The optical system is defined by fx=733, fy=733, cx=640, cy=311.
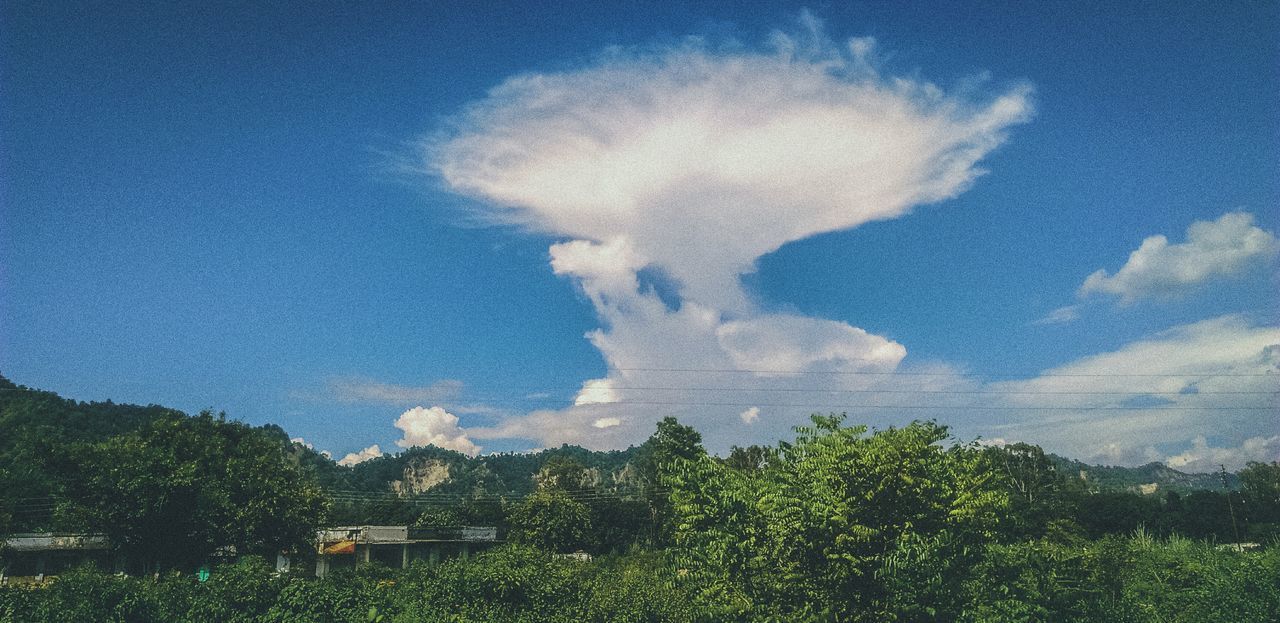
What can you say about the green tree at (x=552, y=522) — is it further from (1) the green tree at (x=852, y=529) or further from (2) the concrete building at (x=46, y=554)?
(1) the green tree at (x=852, y=529)

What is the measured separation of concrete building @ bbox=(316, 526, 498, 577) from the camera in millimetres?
62625

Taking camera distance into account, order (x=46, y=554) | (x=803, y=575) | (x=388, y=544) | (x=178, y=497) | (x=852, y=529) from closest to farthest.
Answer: (x=852, y=529)
(x=803, y=575)
(x=178, y=497)
(x=46, y=554)
(x=388, y=544)

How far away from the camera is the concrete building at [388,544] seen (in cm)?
6262

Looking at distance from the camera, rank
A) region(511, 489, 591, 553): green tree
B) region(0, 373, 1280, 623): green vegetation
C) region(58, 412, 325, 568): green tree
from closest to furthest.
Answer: region(0, 373, 1280, 623): green vegetation, region(58, 412, 325, 568): green tree, region(511, 489, 591, 553): green tree

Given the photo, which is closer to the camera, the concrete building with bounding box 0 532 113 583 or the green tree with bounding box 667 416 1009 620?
the green tree with bounding box 667 416 1009 620

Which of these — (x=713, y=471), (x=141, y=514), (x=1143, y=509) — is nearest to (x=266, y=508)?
(x=141, y=514)

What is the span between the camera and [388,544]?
69750 millimetres

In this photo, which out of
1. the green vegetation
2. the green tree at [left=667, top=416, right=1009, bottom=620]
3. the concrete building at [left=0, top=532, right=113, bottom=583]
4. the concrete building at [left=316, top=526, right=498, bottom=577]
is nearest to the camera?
the green tree at [left=667, top=416, right=1009, bottom=620]

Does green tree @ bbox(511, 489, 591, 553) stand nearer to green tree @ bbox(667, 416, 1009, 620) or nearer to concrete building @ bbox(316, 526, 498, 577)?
concrete building @ bbox(316, 526, 498, 577)

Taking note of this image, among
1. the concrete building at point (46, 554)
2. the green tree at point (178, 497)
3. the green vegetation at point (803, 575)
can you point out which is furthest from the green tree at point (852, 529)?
the concrete building at point (46, 554)

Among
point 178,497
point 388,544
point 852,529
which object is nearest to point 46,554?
point 178,497

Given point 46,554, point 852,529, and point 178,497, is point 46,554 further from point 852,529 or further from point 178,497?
point 852,529

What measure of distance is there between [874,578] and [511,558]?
26.8 feet

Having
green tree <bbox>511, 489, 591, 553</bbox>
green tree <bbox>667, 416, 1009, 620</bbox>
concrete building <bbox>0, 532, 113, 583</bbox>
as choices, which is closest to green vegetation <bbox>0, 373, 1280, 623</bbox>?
green tree <bbox>667, 416, 1009, 620</bbox>
